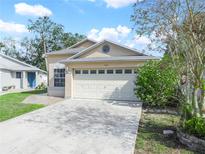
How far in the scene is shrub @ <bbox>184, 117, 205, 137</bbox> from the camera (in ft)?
17.3

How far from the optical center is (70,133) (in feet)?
21.2

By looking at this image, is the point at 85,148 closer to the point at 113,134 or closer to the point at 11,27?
the point at 113,134

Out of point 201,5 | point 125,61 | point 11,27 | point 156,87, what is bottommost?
point 156,87

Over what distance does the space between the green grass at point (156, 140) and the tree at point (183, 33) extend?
128cm

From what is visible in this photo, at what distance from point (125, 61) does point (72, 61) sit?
404 cm

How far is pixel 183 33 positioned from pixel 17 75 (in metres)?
25.7

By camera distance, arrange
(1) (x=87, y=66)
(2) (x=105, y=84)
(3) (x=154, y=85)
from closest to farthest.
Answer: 1. (3) (x=154, y=85)
2. (2) (x=105, y=84)
3. (1) (x=87, y=66)

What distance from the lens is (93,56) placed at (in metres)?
15.0

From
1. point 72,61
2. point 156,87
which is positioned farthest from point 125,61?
point 72,61

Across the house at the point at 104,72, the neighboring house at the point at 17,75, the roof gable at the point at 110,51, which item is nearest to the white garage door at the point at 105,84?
the house at the point at 104,72

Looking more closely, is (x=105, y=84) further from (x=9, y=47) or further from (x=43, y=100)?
(x=9, y=47)

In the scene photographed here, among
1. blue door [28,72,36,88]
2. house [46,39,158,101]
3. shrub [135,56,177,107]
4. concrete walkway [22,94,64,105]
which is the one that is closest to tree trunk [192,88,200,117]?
shrub [135,56,177,107]

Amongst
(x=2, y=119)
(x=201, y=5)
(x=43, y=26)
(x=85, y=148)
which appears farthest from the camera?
(x=43, y=26)

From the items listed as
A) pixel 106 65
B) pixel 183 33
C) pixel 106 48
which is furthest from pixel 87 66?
pixel 183 33
